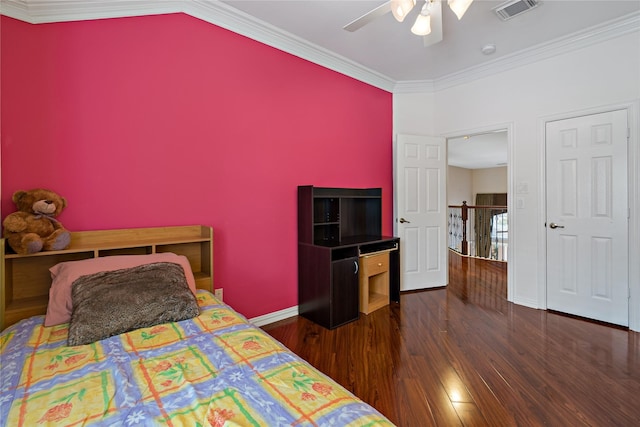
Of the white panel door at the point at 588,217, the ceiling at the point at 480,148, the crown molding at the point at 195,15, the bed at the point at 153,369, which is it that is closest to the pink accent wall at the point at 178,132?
the crown molding at the point at 195,15

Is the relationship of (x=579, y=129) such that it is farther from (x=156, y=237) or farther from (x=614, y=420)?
(x=156, y=237)

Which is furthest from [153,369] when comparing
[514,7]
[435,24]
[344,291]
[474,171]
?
[474,171]

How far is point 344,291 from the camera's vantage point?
2832 mm

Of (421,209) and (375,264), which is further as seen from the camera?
(421,209)

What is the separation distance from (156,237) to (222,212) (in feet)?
1.78

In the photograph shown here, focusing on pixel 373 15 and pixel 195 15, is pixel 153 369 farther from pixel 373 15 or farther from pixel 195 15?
pixel 195 15

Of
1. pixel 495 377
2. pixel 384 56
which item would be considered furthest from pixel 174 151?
pixel 495 377

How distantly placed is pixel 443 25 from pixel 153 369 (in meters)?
3.33

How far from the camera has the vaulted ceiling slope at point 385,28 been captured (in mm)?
2182

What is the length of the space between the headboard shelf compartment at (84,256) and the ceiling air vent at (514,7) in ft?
9.69

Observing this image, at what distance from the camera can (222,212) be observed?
257 cm

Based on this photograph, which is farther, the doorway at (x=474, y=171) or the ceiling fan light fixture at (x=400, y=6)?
the doorway at (x=474, y=171)

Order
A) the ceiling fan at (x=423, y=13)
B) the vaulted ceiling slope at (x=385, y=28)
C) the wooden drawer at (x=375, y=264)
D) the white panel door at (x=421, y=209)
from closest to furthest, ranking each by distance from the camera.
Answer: the ceiling fan at (x=423, y=13) < the vaulted ceiling slope at (x=385, y=28) < the wooden drawer at (x=375, y=264) < the white panel door at (x=421, y=209)

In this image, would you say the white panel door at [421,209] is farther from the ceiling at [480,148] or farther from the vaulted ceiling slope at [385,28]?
the ceiling at [480,148]
